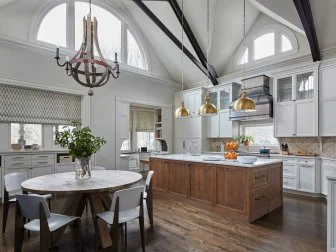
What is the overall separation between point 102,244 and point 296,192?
4.32 m

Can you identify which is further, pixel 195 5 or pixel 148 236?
pixel 195 5

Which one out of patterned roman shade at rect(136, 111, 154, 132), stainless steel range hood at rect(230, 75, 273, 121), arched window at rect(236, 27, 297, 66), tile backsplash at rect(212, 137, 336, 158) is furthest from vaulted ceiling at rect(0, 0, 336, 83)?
tile backsplash at rect(212, 137, 336, 158)

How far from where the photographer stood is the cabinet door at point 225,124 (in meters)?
6.43

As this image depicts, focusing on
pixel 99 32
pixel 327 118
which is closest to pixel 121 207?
pixel 327 118

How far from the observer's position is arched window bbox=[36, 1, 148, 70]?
17.3 feet

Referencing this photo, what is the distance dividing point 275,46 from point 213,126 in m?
2.71

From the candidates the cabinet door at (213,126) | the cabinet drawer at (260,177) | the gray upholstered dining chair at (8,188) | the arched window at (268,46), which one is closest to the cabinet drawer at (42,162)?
the gray upholstered dining chair at (8,188)

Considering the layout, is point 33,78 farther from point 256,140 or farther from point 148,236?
point 256,140

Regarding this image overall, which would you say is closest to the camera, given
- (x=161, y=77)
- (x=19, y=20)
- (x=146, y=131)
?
(x=19, y=20)

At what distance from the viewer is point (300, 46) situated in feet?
17.8

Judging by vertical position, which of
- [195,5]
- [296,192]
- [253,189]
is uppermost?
[195,5]

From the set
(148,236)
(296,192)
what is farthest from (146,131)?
(148,236)

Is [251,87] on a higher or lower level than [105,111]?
higher

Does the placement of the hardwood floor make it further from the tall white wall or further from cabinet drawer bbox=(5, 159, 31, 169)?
the tall white wall
